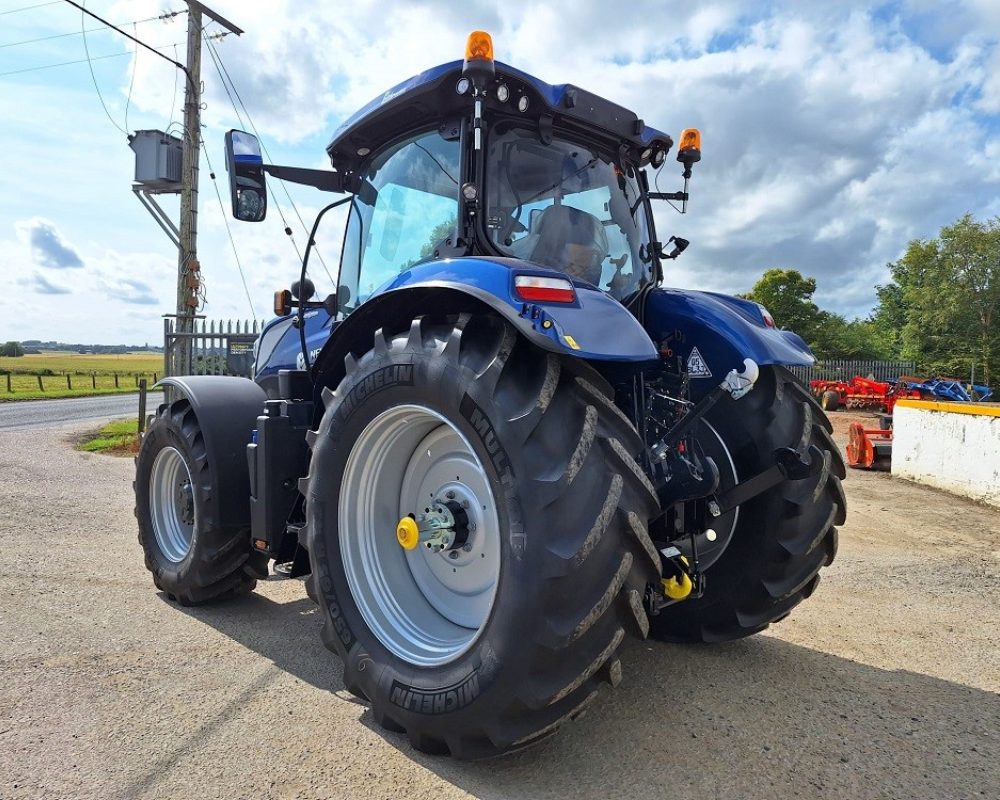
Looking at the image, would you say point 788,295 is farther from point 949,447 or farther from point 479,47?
point 479,47

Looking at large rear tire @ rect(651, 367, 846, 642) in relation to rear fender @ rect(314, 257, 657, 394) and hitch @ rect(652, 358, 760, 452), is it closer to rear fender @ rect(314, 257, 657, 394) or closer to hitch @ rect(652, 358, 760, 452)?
hitch @ rect(652, 358, 760, 452)

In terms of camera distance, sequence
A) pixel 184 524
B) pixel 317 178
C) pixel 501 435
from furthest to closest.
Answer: pixel 184 524 < pixel 317 178 < pixel 501 435

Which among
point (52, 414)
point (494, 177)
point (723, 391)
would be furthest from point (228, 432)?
point (52, 414)

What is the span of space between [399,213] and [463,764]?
2.52 meters

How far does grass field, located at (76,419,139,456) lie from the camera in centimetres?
1258

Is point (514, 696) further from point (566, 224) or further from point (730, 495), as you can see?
point (566, 224)

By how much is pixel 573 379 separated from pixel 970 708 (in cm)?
230

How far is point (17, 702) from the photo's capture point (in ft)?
9.76

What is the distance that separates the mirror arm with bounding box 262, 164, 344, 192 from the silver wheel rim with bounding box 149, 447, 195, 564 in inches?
71.9

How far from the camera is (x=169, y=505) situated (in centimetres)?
464

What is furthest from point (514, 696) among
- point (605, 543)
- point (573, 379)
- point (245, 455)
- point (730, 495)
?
point (245, 455)

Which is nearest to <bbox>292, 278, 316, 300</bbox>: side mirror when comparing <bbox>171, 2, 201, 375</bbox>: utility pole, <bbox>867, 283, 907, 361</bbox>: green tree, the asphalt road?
<bbox>171, 2, 201, 375</bbox>: utility pole

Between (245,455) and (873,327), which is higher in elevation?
(873,327)

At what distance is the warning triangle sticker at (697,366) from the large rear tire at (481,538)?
91 cm
